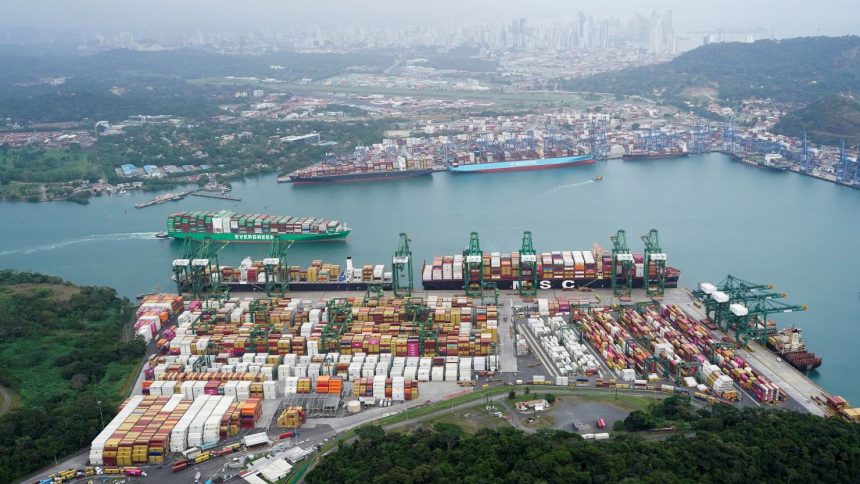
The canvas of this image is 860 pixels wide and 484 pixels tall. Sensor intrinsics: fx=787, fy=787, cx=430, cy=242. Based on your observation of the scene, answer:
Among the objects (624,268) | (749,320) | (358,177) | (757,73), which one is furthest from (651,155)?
(757,73)

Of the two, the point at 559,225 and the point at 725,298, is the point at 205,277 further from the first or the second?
the point at 725,298

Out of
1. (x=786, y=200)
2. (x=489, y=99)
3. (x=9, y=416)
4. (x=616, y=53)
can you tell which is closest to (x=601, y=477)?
(x=9, y=416)

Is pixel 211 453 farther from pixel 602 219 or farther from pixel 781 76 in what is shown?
pixel 781 76

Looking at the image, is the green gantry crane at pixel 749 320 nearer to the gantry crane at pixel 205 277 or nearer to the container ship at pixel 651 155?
the gantry crane at pixel 205 277

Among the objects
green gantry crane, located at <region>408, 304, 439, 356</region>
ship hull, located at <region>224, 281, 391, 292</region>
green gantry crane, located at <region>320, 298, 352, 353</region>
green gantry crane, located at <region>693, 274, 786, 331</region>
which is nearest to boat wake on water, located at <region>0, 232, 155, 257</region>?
ship hull, located at <region>224, 281, 391, 292</region>

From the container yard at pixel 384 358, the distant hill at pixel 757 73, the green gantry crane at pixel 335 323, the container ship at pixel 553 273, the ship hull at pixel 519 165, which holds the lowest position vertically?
the container yard at pixel 384 358

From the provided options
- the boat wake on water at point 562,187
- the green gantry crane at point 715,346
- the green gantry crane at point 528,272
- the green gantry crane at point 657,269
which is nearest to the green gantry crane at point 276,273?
the green gantry crane at point 528,272
